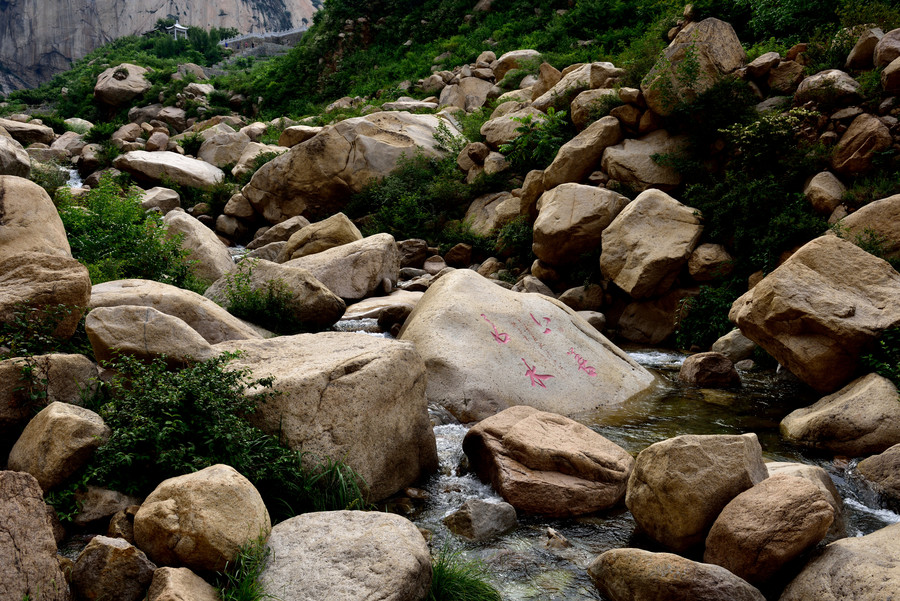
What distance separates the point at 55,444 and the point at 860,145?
11.6 metres

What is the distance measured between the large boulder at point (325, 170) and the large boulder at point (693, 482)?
1462 centimetres

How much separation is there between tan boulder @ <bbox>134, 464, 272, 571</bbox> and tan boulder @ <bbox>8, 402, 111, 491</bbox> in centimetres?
87

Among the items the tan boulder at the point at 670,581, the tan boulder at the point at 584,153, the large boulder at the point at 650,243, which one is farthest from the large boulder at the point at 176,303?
the tan boulder at the point at 584,153

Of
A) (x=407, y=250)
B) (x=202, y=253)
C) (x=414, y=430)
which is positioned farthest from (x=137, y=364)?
(x=407, y=250)

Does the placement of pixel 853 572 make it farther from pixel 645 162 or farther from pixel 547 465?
pixel 645 162

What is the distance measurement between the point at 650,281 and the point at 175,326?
8.28 m

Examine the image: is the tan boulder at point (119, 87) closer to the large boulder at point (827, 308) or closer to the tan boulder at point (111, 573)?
the large boulder at point (827, 308)

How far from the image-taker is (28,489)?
3701 mm

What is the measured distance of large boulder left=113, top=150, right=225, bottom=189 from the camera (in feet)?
66.5

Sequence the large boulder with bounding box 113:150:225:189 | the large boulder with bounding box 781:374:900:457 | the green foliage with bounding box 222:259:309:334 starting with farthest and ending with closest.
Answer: the large boulder with bounding box 113:150:225:189 → the green foliage with bounding box 222:259:309:334 → the large boulder with bounding box 781:374:900:457

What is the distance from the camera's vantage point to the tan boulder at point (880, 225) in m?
8.53

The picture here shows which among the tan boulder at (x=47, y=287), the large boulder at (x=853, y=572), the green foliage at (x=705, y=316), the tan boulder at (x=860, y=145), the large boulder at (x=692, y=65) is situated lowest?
the green foliage at (x=705, y=316)

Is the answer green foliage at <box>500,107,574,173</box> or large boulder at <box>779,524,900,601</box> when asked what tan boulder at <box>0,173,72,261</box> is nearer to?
large boulder at <box>779,524,900,601</box>

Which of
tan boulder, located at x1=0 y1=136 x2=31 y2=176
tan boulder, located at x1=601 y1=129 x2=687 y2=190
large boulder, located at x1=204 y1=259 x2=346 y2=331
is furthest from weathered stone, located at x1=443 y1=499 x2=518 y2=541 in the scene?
tan boulder, located at x1=601 y1=129 x2=687 y2=190
